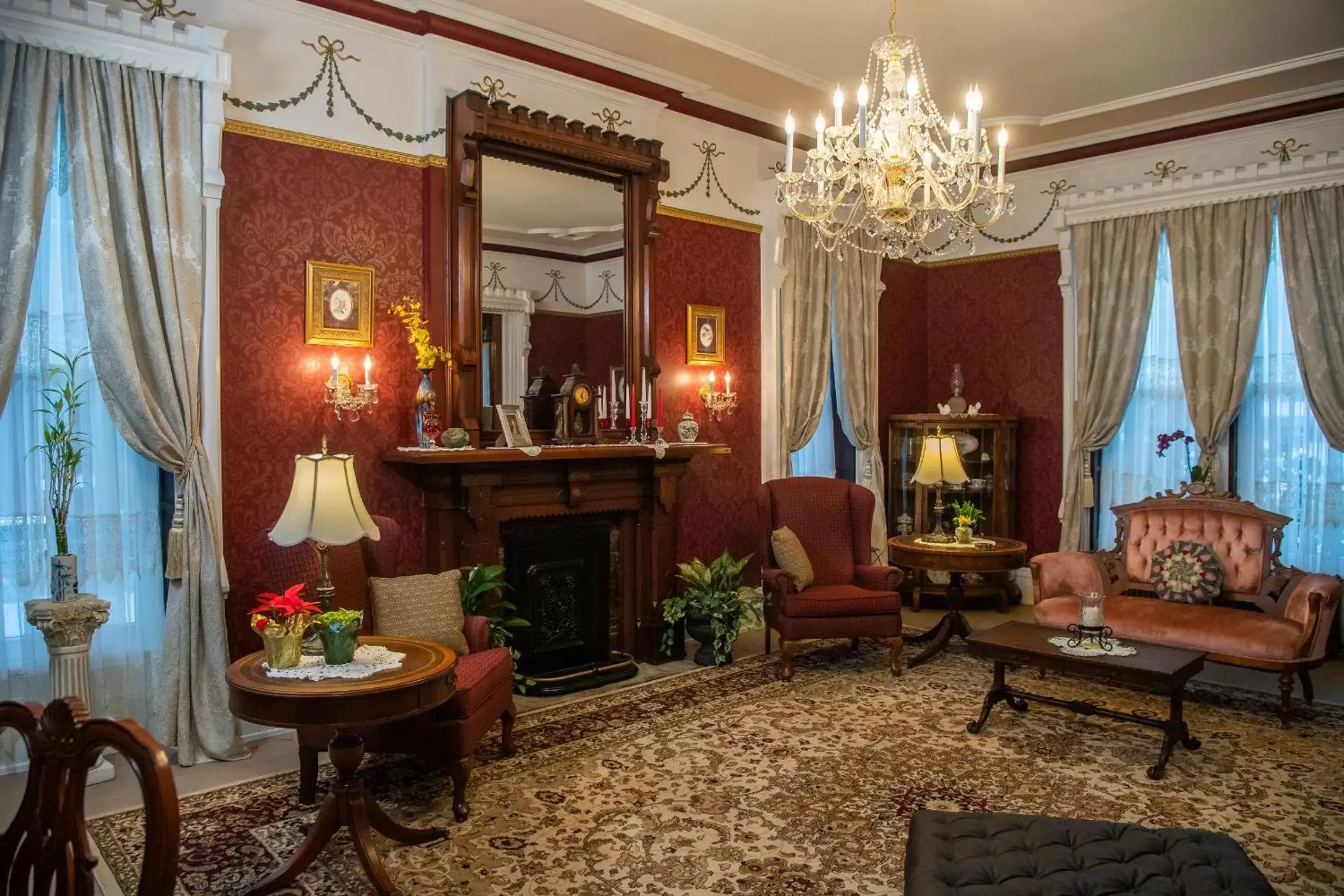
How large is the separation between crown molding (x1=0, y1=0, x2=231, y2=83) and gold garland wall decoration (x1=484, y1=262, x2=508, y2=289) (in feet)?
5.10

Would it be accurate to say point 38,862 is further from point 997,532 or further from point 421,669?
point 997,532

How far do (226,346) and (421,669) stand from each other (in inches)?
84.0

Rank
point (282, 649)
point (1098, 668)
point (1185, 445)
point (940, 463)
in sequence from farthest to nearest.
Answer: point (1185, 445), point (940, 463), point (1098, 668), point (282, 649)

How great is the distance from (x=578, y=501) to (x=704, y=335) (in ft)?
5.50

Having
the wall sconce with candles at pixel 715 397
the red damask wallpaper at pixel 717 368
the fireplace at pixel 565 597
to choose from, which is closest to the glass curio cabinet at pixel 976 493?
the red damask wallpaper at pixel 717 368

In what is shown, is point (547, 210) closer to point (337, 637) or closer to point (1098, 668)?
point (337, 637)

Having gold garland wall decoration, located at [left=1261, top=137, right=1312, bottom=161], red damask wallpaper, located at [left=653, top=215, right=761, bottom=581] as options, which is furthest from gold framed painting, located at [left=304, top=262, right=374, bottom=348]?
gold garland wall decoration, located at [left=1261, top=137, right=1312, bottom=161]

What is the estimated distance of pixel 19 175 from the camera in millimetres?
3775

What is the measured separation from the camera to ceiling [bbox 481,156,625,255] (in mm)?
5234

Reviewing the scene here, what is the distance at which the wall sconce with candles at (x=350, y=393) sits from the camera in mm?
4602

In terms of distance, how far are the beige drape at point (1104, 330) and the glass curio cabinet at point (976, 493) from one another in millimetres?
455

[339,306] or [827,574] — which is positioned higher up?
[339,306]

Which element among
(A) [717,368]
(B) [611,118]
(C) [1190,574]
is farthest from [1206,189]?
(B) [611,118]

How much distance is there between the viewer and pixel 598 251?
227 inches
